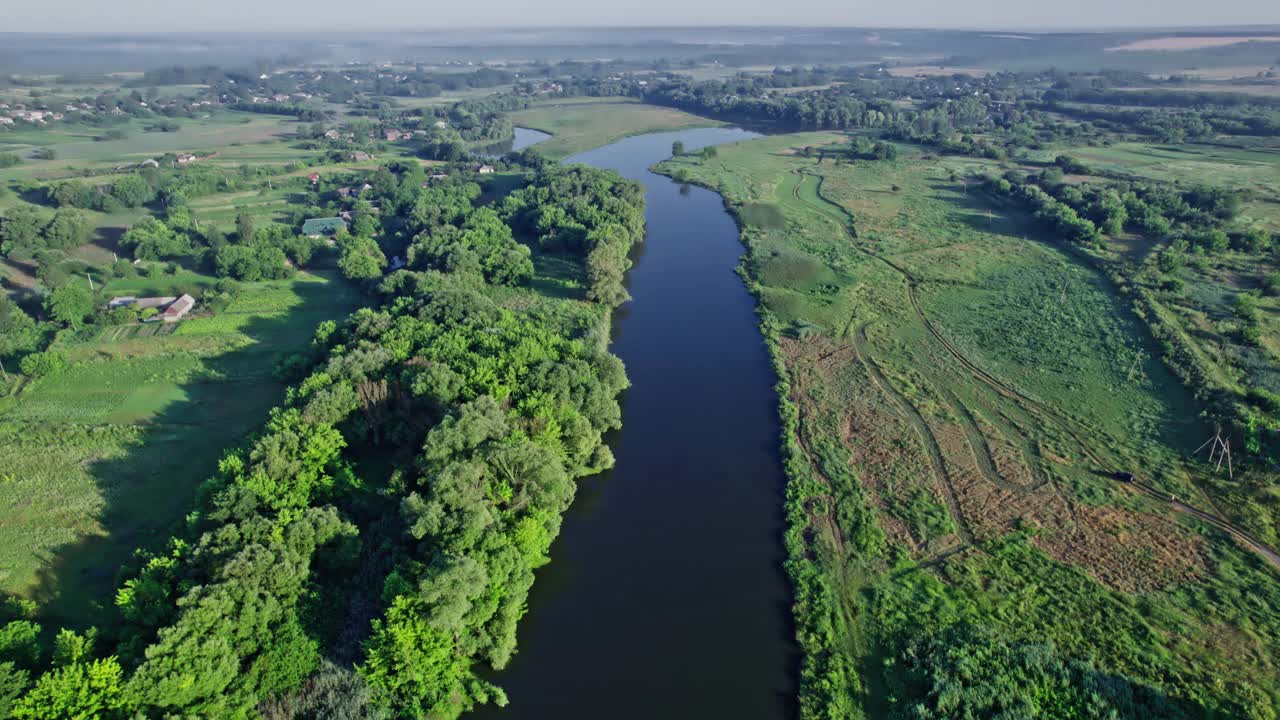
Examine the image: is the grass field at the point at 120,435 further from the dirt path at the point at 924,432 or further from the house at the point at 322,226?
the dirt path at the point at 924,432

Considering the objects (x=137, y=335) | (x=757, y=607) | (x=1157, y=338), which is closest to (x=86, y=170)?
(x=137, y=335)

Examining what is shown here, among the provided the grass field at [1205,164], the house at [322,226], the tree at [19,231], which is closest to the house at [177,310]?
the house at [322,226]

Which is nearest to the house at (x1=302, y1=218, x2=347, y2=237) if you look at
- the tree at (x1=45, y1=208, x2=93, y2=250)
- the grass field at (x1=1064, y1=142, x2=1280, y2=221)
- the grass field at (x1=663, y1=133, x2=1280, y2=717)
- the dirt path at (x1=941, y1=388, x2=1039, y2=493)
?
the tree at (x1=45, y1=208, x2=93, y2=250)

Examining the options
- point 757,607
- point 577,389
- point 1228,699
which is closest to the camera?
point 1228,699

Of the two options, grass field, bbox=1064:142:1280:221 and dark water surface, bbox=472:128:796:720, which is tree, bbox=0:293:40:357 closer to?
dark water surface, bbox=472:128:796:720

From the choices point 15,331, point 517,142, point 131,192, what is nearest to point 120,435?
point 15,331

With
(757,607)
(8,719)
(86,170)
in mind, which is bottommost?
(757,607)

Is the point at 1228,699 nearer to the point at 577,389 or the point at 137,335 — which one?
the point at 577,389
